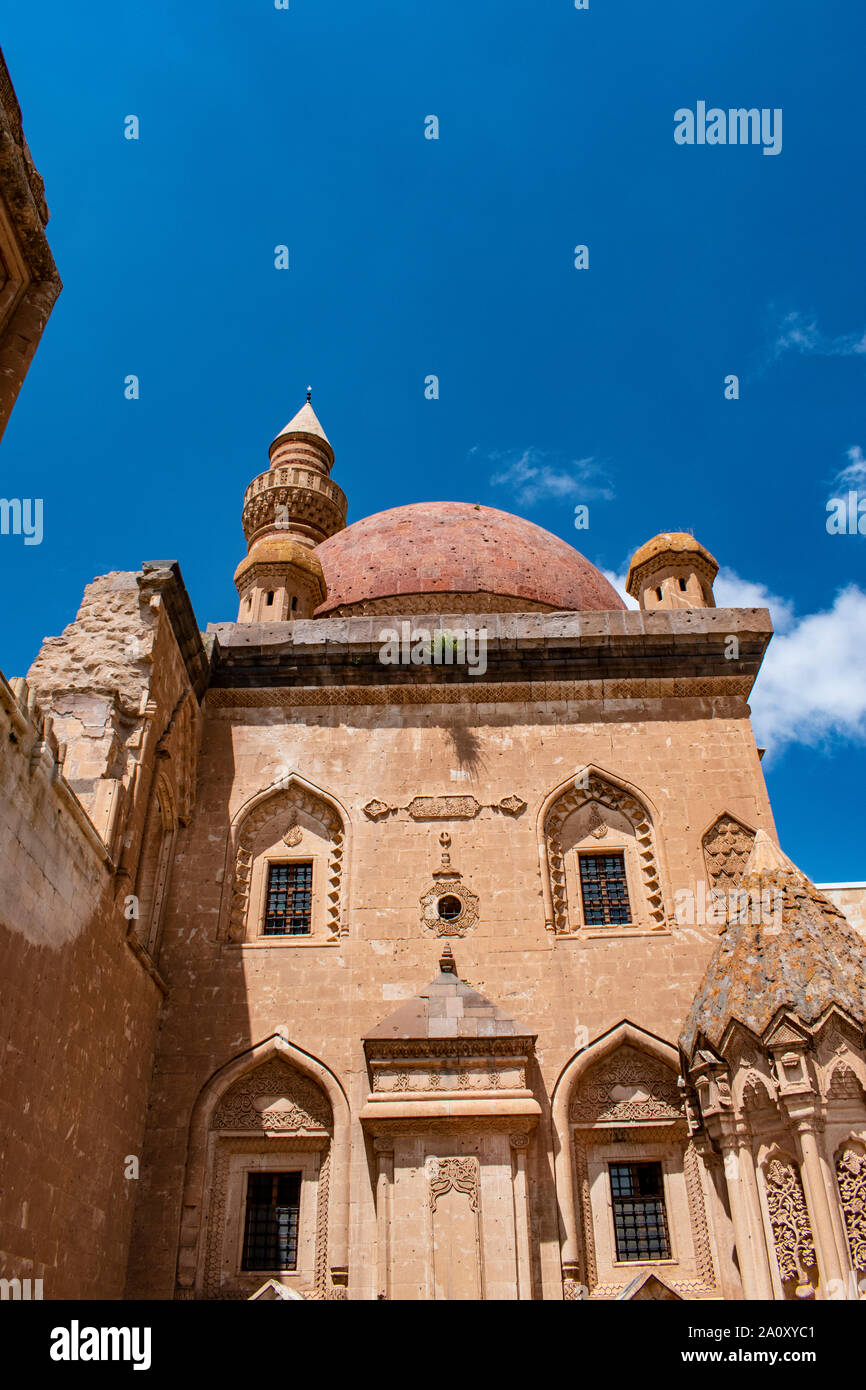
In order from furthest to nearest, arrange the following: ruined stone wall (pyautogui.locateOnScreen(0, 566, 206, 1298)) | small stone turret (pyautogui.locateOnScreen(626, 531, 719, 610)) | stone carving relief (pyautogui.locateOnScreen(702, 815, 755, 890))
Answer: small stone turret (pyautogui.locateOnScreen(626, 531, 719, 610)) → stone carving relief (pyautogui.locateOnScreen(702, 815, 755, 890)) → ruined stone wall (pyautogui.locateOnScreen(0, 566, 206, 1298))

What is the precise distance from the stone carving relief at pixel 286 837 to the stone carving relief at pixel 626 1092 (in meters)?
2.96

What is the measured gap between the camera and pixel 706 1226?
9125mm

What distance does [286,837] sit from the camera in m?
11.3

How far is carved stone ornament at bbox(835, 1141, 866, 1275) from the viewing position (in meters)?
7.70

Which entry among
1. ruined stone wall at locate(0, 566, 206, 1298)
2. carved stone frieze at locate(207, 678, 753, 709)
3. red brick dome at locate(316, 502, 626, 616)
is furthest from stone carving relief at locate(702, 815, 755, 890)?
ruined stone wall at locate(0, 566, 206, 1298)

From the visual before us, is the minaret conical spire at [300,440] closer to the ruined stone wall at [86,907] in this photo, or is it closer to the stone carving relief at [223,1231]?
the ruined stone wall at [86,907]

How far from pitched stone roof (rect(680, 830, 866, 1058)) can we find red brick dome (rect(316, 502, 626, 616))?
6.86m

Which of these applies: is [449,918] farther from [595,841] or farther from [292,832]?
[292,832]

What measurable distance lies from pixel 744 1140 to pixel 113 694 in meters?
6.85

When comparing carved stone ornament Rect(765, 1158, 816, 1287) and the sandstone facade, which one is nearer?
carved stone ornament Rect(765, 1158, 816, 1287)

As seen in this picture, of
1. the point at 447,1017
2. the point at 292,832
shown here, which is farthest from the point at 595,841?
the point at 292,832

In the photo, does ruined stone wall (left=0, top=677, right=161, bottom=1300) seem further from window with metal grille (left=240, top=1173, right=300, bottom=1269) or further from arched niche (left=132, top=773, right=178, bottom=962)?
window with metal grille (left=240, top=1173, right=300, bottom=1269)

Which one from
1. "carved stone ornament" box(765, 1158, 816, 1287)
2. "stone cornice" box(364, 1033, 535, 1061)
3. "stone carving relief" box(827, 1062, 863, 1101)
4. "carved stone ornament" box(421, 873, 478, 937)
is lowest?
"carved stone ornament" box(765, 1158, 816, 1287)

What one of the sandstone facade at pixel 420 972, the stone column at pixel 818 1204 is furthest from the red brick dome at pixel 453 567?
the stone column at pixel 818 1204
